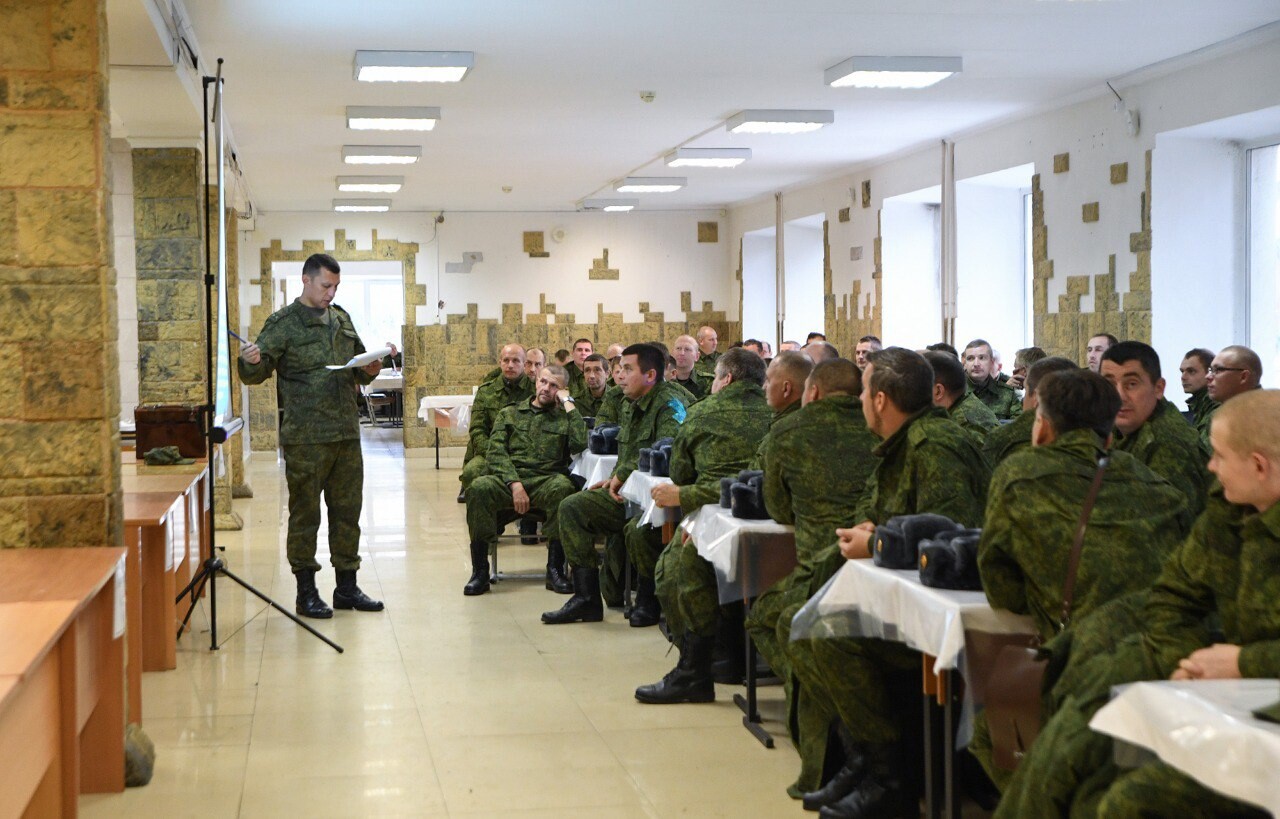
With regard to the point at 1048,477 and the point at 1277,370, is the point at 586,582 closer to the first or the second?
the point at 1048,477

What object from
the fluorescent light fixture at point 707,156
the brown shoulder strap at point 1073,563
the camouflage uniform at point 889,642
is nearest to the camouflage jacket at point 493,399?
the fluorescent light fixture at point 707,156

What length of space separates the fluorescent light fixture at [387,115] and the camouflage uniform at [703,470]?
439 cm

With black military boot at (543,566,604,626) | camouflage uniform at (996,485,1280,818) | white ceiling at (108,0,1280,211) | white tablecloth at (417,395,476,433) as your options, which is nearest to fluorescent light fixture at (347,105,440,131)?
white ceiling at (108,0,1280,211)

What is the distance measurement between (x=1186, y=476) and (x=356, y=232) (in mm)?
13529

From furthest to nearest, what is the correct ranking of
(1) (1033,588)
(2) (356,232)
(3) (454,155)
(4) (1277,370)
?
(2) (356,232)
(3) (454,155)
(4) (1277,370)
(1) (1033,588)

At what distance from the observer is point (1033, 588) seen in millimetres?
2938

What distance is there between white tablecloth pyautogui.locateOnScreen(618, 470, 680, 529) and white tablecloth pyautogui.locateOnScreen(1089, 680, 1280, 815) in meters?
3.16

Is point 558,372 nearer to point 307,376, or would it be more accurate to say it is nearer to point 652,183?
point 307,376

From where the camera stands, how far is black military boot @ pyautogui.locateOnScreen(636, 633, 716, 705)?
488 centimetres

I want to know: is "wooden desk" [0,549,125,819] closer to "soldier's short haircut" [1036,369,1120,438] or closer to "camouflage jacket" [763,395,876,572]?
"camouflage jacket" [763,395,876,572]

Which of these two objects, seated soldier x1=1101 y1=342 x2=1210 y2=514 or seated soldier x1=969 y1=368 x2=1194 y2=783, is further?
seated soldier x1=1101 y1=342 x2=1210 y2=514

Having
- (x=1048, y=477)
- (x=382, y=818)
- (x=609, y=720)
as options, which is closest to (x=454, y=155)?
(x=609, y=720)

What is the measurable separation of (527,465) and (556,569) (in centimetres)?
59

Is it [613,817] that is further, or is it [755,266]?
[755,266]
